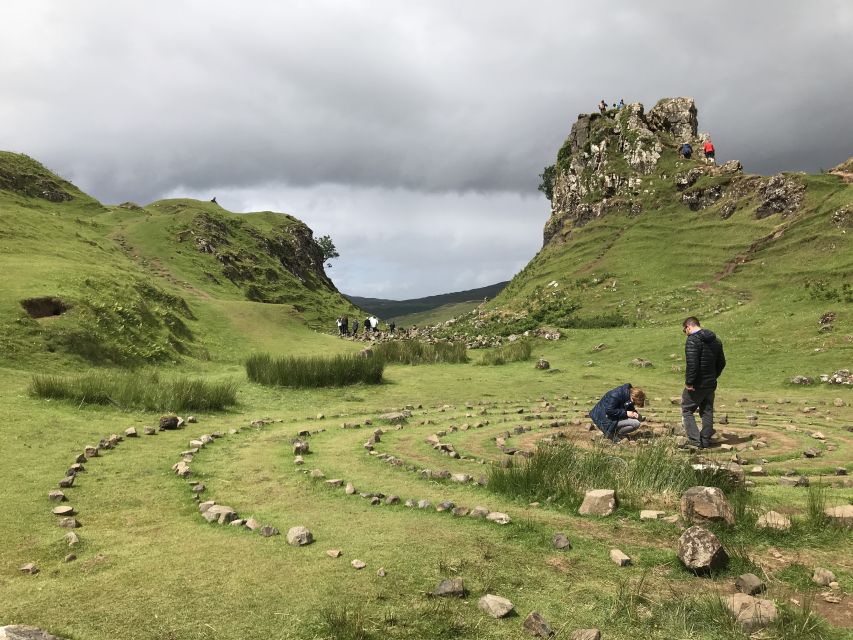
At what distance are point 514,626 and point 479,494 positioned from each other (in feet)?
11.4

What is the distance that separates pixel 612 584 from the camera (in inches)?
193

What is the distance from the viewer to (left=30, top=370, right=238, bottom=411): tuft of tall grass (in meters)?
13.7

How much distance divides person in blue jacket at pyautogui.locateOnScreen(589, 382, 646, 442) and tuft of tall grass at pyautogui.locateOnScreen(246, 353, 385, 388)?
10.8 m

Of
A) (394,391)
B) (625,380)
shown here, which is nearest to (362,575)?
(394,391)

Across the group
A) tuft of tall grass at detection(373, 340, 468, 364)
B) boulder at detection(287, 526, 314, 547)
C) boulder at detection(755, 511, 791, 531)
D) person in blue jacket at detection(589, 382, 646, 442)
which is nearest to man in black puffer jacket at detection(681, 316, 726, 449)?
person in blue jacket at detection(589, 382, 646, 442)

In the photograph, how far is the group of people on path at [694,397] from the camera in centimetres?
1116

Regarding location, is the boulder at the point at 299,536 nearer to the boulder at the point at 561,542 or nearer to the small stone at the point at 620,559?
the boulder at the point at 561,542

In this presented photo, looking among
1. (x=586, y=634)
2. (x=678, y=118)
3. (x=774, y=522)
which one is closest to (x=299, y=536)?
(x=586, y=634)

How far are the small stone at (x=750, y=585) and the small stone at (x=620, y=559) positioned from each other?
923 millimetres

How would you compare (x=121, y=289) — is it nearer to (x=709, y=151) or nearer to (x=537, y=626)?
(x=537, y=626)

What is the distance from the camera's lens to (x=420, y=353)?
92.3ft

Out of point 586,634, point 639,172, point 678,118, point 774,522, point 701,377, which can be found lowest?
point 586,634

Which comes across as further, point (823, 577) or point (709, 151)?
point (709, 151)

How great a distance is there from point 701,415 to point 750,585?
7284mm
